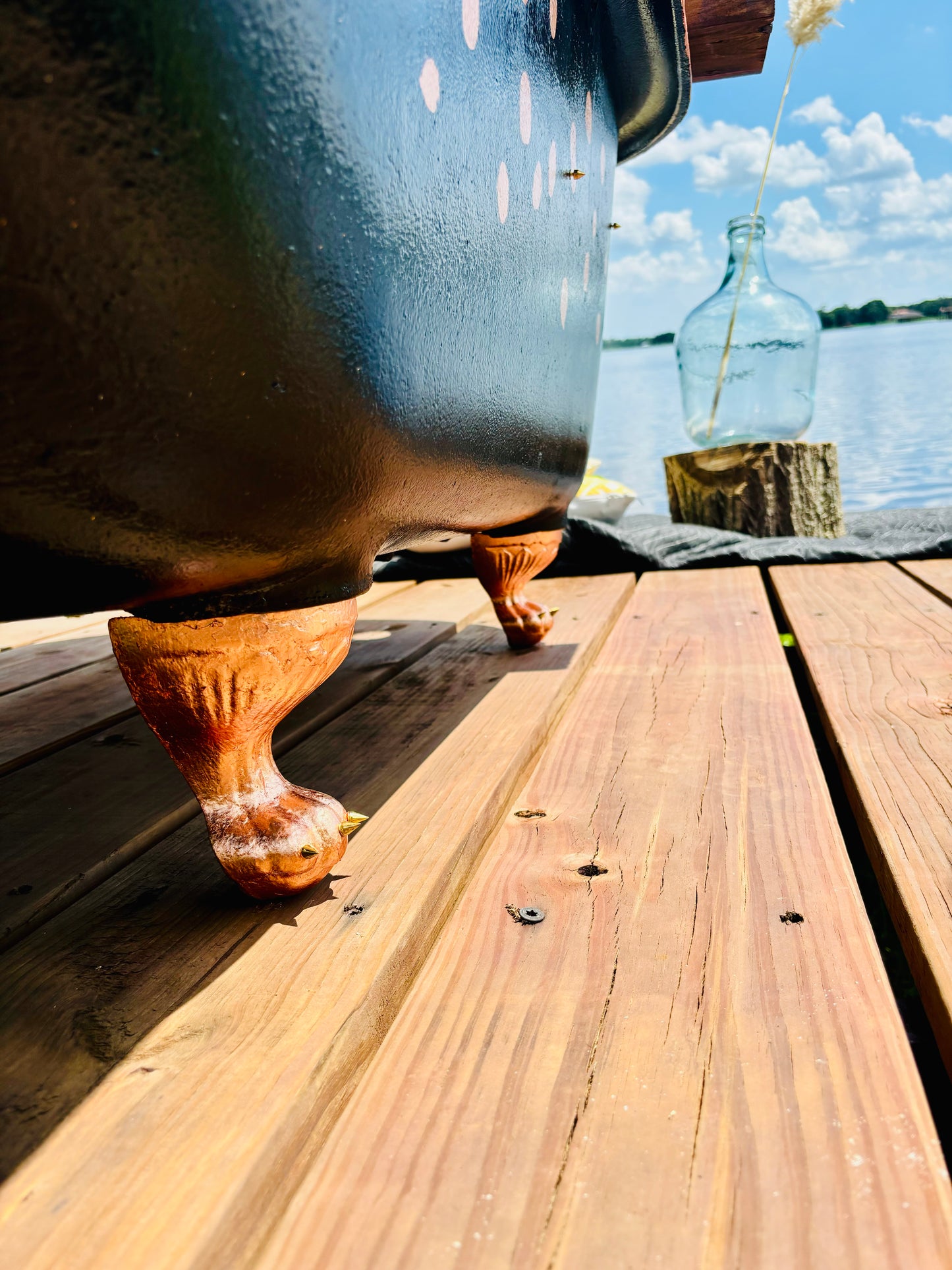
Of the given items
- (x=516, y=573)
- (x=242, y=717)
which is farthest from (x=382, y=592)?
(x=242, y=717)

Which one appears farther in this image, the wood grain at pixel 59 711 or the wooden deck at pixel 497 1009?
the wood grain at pixel 59 711

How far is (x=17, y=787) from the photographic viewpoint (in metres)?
0.87

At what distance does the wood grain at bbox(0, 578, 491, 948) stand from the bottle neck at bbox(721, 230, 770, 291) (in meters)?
2.13

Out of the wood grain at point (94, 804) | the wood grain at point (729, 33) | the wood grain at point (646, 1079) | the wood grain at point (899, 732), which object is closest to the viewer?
the wood grain at point (646, 1079)

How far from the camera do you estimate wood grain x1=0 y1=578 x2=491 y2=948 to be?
65 cm

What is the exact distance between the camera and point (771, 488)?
2766 millimetres

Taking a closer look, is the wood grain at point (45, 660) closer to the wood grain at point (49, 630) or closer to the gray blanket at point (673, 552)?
the wood grain at point (49, 630)

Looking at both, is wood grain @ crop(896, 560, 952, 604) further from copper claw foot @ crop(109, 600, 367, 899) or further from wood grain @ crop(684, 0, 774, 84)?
copper claw foot @ crop(109, 600, 367, 899)

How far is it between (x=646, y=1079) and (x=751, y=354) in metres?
2.82

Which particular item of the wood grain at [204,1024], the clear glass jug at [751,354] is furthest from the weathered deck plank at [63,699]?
the clear glass jug at [751,354]

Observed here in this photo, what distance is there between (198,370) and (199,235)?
0.18 ft

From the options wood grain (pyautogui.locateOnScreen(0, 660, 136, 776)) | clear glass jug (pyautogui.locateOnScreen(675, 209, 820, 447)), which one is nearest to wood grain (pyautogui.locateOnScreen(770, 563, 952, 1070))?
wood grain (pyautogui.locateOnScreen(0, 660, 136, 776))

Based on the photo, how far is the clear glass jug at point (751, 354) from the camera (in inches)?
113

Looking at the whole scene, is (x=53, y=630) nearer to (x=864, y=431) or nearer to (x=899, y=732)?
(x=899, y=732)
